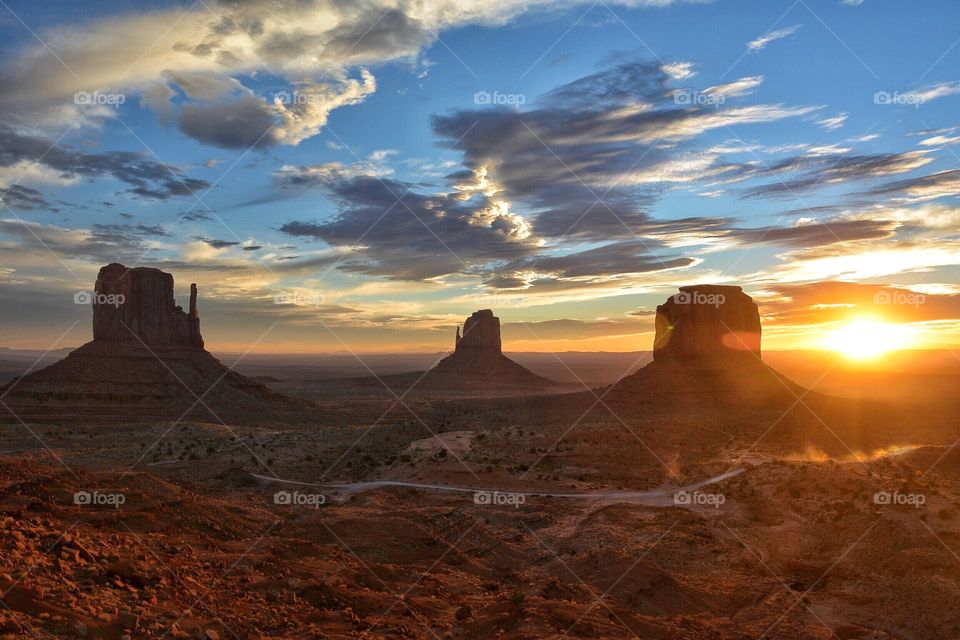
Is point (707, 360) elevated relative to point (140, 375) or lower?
elevated

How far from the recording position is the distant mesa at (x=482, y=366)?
133m

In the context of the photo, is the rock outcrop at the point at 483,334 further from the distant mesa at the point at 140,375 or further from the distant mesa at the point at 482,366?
the distant mesa at the point at 140,375

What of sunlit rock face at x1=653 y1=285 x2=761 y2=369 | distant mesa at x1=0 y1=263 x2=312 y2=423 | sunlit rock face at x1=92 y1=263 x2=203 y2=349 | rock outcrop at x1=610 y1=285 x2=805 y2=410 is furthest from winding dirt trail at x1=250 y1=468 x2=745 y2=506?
sunlit rock face at x1=92 y1=263 x2=203 y2=349

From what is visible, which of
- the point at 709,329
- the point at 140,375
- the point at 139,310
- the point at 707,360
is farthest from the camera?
the point at 139,310

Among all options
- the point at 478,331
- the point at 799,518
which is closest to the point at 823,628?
the point at 799,518

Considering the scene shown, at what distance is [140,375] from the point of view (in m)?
75.2

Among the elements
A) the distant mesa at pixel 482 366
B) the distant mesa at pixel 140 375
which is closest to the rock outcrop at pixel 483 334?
the distant mesa at pixel 482 366

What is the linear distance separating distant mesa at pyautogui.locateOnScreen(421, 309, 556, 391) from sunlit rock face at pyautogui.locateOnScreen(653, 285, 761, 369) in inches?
1999

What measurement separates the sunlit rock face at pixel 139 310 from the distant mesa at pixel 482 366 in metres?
53.7

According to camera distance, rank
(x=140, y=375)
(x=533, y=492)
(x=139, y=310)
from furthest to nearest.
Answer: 1. (x=139, y=310)
2. (x=140, y=375)
3. (x=533, y=492)

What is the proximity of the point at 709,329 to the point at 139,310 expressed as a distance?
75.0 m

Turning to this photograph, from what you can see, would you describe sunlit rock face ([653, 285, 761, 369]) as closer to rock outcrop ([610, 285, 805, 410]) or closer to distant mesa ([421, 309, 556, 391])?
rock outcrop ([610, 285, 805, 410])

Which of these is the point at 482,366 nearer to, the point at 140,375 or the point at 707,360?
the point at 707,360

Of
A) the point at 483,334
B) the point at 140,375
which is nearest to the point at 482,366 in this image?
the point at 483,334
